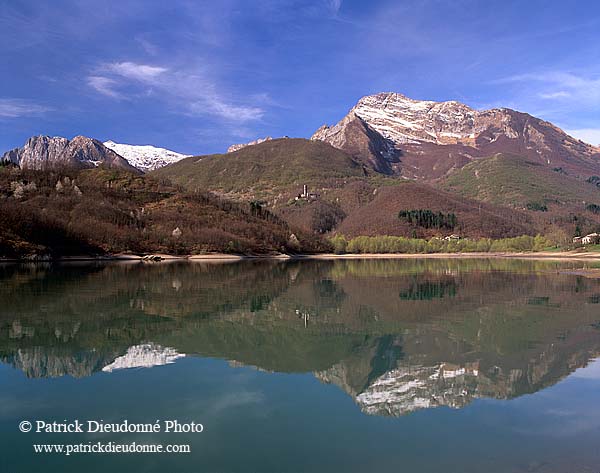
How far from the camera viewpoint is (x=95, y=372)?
1553 centimetres

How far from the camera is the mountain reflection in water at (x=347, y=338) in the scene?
14.8 metres

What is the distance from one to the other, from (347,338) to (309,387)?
7097mm

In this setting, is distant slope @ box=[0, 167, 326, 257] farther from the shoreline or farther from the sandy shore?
the sandy shore

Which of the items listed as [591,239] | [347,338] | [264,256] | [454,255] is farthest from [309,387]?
[454,255]

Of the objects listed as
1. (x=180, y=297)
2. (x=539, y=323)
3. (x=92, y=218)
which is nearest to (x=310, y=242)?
(x=92, y=218)

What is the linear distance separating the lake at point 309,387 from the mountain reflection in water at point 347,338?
0.33 feet

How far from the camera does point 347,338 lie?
21.0 metres

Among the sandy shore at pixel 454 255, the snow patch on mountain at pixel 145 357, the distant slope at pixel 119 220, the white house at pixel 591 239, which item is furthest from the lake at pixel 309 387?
the white house at pixel 591 239

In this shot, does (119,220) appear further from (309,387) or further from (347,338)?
(309,387)

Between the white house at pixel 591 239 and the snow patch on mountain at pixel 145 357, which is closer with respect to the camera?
the snow patch on mountain at pixel 145 357

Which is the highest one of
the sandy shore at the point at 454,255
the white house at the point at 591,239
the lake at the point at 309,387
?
the white house at the point at 591,239

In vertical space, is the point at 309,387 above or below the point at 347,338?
below

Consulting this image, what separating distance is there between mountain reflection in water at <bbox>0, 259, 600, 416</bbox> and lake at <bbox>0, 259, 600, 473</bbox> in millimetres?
102

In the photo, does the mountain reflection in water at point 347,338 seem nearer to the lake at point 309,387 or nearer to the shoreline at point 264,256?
the lake at point 309,387
